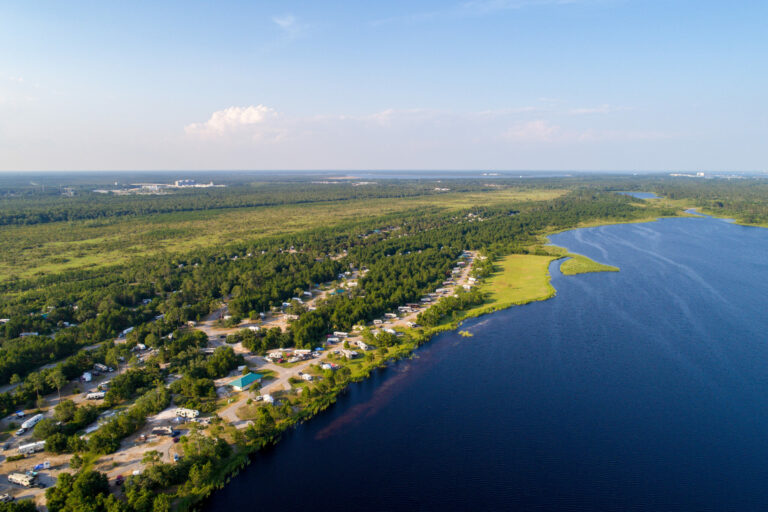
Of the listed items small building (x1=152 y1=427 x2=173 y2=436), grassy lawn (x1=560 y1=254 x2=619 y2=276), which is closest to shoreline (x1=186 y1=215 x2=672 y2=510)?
grassy lawn (x1=560 y1=254 x2=619 y2=276)

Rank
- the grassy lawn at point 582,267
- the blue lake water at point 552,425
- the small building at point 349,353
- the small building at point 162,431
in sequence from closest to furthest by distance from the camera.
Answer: the blue lake water at point 552,425, the small building at point 162,431, the small building at point 349,353, the grassy lawn at point 582,267

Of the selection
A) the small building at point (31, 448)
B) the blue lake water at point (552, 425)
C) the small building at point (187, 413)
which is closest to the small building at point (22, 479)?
the small building at point (31, 448)

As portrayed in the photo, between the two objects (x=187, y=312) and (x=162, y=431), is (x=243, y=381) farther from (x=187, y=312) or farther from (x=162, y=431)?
(x=187, y=312)

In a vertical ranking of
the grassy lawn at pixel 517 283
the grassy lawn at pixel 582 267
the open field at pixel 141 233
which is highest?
the open field at pixel 141 233

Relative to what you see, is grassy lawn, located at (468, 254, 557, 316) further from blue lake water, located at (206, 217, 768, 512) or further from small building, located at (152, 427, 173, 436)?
small building, located at (152, 427, 173, 436)

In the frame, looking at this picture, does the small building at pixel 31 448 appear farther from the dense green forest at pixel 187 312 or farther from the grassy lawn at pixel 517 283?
the grassy lawn at pixel 517 283

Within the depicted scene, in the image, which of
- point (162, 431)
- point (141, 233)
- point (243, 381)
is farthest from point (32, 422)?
point (141, 233)
